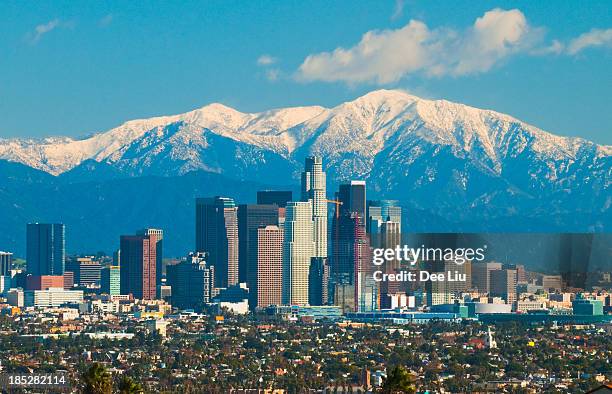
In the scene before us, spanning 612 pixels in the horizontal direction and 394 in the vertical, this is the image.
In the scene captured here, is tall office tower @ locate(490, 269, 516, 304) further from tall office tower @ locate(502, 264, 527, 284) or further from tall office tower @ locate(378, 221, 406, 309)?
tall office tower @ locate(378, 221, 406, 309)

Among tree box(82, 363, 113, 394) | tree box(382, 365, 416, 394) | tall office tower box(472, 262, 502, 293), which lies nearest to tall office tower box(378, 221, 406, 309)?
tall office tower box(472, 262, 502, 293)

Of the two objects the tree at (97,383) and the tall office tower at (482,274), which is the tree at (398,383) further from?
the tall office tower at (482,274)

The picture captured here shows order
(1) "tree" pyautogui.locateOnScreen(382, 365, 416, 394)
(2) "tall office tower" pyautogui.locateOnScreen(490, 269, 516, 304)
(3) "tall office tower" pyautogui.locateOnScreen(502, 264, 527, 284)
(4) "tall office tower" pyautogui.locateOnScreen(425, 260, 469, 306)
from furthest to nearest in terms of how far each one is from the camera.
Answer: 1. (2) "tall office tower" pyautogui.locateOnScreen(490, 269, 516, 304)
2. (3) "tall office tower" pyautogui.locateOnScreen(502, 264, 527, 284)
3. (4) "tall office tower" pyautogui.locateOnScreen(425, 260, 469, 306)
4. (1) "tree" pyautogui.locateOnScreen(382, 365, 416, 394)

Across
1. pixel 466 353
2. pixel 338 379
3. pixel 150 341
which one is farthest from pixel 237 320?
pixel 338 379

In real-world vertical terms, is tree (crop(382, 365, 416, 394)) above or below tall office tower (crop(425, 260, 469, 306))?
below

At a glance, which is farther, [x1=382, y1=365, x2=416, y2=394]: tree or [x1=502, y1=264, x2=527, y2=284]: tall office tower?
[x1=502, y1=264, x2=527, y2=284]: tall office tower

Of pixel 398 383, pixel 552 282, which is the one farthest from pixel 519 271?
pixel 398 383
